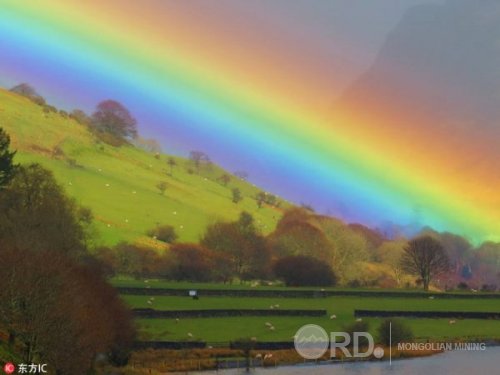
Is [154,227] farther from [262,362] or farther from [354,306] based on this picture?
[262,362]

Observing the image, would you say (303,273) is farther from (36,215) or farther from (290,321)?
(36,215)

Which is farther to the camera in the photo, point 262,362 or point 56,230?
point 56,230

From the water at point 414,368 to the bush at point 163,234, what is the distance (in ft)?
352

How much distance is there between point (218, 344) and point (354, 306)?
2548 cm

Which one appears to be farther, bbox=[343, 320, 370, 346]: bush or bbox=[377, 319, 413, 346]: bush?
bbox=[343, 320, 370, 346]: bush

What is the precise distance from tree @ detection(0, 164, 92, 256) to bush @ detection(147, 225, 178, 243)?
203ft

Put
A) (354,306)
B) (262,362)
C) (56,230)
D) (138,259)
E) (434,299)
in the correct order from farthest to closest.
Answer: (138,259) → (434,299) → (354,306) → (56,230) → (262,362)

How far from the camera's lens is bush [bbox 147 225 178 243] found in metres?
160

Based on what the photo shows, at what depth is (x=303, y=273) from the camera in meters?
110

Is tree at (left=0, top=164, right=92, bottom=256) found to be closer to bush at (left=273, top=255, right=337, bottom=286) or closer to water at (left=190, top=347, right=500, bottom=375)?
water at (left=190, top=347, right=500, bottom=375)

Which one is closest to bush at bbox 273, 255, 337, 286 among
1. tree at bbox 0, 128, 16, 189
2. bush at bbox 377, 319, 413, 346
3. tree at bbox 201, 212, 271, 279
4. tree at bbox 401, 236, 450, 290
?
tree at bbox 201, 212, 271, 279

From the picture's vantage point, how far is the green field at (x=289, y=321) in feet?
214

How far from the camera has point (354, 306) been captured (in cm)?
8194

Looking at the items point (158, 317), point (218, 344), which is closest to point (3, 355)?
point (218, 344)
